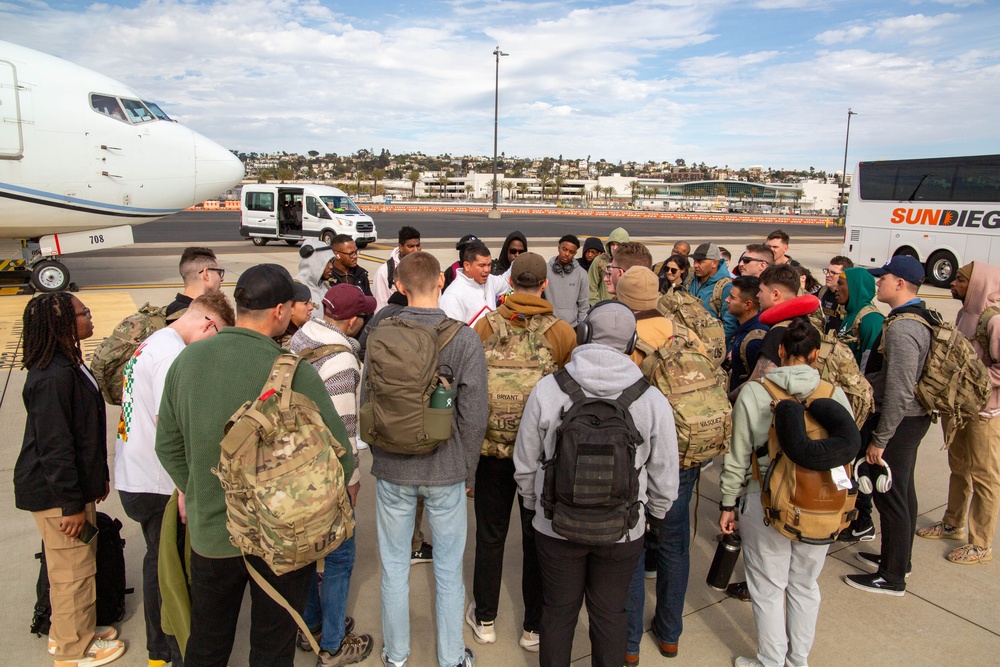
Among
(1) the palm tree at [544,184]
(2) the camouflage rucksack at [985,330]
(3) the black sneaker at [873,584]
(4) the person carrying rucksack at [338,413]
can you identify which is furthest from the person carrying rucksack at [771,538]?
(1) the palm tree at [544,184]

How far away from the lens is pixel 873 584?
3668 millimetres

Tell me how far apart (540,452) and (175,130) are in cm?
1296

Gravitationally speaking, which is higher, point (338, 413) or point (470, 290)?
point (470, 290)

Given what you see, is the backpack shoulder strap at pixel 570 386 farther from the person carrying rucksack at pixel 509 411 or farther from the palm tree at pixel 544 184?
the palm tree at pixel 544 184

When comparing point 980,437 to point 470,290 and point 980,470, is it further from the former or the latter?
point 470,290

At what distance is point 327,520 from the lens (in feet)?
6.97

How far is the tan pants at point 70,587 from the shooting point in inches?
111

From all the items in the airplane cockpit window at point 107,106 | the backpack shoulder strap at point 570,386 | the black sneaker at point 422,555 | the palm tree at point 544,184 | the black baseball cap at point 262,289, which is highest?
the palm tree at point 544,184

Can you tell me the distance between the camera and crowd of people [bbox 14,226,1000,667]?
7.40 ft

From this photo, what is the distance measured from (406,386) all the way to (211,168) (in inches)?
500

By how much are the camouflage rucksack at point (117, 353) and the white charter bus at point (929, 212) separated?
19.6 metres

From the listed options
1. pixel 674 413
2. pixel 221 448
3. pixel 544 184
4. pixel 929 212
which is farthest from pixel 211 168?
pixel 544 184

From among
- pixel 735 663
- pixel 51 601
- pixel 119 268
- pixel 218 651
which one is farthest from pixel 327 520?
pixel 119 268

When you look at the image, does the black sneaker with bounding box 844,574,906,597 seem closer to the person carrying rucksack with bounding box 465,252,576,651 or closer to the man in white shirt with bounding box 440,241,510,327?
the person carrying rucksack with bounding box 465,252,576,651
